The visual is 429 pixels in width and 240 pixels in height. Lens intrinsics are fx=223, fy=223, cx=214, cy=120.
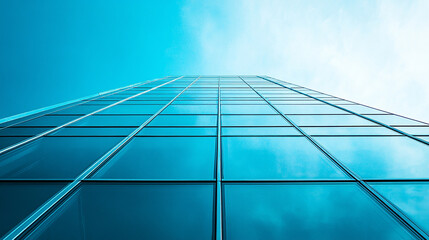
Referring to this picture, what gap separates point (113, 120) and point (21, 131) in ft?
8.12

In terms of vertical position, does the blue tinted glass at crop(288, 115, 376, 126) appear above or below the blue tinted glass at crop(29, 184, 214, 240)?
above

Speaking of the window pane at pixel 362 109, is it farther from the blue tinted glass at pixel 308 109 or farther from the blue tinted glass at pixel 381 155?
the blue tinted glass at pixel 381 155

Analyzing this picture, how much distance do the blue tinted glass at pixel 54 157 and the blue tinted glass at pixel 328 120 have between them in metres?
5.74

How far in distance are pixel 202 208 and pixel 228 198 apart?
18.9 inches

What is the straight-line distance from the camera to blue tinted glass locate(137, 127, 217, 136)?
21.0ft

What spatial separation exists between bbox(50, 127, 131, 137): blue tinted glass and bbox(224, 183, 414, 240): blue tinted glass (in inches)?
156

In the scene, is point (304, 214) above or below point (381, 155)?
below

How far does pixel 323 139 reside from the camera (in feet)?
19.8

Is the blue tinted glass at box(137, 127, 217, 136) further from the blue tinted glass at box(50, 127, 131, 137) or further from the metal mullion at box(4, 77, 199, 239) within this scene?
the metal mullion at box(4, 77, 199, 239)

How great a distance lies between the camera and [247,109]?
9.10m

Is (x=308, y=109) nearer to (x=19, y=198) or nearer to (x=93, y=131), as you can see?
(x=93, y=131)

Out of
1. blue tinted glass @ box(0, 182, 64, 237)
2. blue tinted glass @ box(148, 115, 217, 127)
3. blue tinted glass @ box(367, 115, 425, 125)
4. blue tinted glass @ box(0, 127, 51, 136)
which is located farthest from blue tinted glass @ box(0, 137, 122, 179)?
blue tinted glass @ box(367, 115, 425, 125)

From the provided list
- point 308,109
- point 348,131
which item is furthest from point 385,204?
point 308,109

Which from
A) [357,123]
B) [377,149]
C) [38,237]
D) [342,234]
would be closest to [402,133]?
[357,123]
